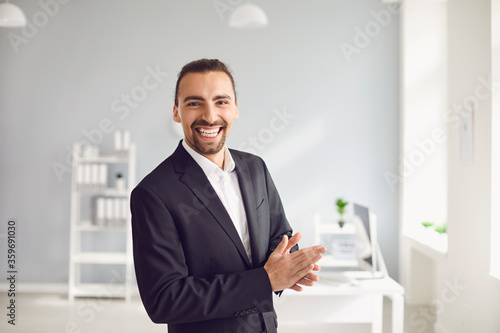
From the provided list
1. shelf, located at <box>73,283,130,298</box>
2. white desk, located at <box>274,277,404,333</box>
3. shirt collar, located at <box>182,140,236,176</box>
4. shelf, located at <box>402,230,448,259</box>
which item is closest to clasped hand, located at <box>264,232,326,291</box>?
shirt collar, located at <box>182,140,236,176</box>

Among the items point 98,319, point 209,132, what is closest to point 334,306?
point 209,132

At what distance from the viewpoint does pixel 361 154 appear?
5625mm

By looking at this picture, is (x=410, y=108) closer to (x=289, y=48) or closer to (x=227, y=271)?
(x=289, y=48)

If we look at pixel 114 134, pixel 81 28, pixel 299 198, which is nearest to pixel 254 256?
pixel 299 198

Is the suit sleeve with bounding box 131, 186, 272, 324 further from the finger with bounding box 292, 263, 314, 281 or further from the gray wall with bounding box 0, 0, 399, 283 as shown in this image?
the gray wall with bounding box 0, 0, 399, 283

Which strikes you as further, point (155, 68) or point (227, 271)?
point (155, 68)

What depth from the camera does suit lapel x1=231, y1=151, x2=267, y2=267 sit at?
1.44 meters

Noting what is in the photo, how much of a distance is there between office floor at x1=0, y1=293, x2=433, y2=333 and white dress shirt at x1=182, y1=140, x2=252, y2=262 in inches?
125

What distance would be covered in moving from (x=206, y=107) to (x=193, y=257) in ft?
1.35

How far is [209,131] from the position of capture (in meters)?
1.40

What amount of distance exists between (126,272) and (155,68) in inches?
91.1

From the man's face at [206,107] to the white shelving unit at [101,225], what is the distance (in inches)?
161

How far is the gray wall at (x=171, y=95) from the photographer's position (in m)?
5.62

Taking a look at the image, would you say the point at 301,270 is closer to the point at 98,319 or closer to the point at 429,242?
the point at 429,242
